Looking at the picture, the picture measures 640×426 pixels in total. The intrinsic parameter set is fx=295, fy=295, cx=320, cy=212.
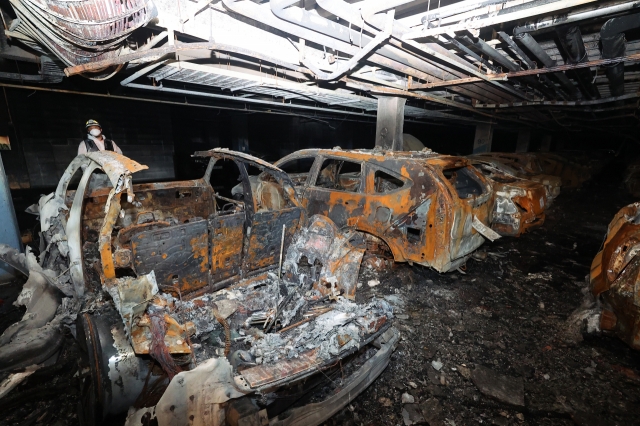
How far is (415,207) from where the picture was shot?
3994 mm

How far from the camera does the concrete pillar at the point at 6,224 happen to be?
433 centimetres

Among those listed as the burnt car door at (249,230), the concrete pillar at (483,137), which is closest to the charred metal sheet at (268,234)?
the burnt car door at (249,230)

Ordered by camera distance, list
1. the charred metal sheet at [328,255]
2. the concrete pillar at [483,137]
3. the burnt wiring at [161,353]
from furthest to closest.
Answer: the concrete pillar at [483,137]
the charred metal sheet at [328,255]
the burnt wiring at [161,353]

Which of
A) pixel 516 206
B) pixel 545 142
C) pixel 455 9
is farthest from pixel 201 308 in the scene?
pixel 545 142

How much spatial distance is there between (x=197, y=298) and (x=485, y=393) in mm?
2950

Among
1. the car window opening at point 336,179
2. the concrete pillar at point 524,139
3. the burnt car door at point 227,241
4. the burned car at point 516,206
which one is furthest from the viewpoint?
the concrete pillar at point 524,139

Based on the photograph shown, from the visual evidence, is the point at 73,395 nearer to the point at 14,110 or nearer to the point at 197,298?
the point at 197,298

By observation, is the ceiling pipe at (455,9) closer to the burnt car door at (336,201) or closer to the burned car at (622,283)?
the burnt car door at (336,201)

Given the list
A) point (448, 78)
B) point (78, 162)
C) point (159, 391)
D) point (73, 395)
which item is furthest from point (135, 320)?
point (448, 78)

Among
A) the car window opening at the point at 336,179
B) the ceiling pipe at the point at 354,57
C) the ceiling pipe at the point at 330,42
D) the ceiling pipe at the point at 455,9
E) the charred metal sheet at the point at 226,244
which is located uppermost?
the ceiling pipe at the point at 455,9

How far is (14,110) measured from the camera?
8.85 m

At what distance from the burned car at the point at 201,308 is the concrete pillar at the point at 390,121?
11.7 feet

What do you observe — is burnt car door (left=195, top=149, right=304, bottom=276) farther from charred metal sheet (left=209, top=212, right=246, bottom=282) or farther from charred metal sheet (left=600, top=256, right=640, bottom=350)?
charred metal sheet (left=600, top=256, right=640, bottom=350)

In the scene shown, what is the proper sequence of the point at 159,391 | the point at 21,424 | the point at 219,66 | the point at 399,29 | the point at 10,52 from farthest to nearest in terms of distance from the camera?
the point at 219,66 → the point at 10,52 → the point at 399,29 → the point at 21,424 → the point at 159,391
